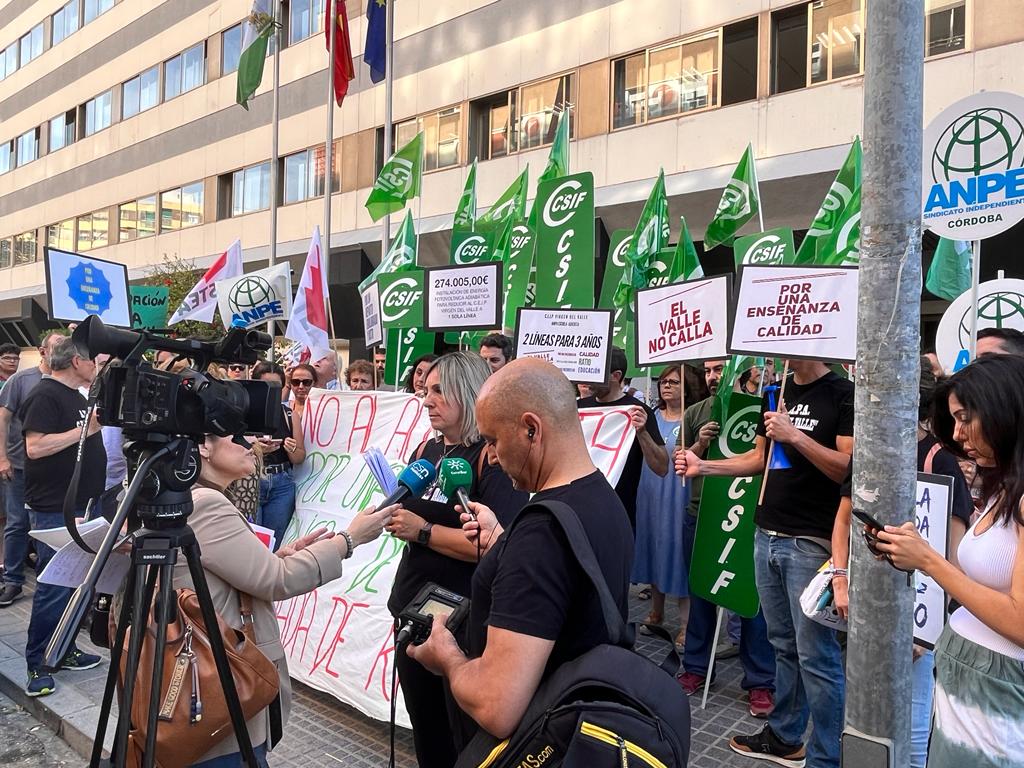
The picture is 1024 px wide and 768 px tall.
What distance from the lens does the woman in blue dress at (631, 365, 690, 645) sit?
554cm

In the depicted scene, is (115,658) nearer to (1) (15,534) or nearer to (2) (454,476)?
(2) (454,476)

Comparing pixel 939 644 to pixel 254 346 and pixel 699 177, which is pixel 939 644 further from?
pixel 699 177

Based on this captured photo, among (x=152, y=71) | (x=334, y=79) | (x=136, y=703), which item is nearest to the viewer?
(x=136, y=703)

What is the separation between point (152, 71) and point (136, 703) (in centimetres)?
2946

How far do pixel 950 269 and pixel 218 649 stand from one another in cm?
656

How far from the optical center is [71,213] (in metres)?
30.6

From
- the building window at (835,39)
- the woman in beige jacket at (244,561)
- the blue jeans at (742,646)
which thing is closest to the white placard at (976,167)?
the blue jeans at (742,646)

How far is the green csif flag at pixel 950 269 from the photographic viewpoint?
662 cm

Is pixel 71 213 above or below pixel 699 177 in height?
above

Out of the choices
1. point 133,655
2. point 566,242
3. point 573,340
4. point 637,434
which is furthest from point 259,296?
point 133,655

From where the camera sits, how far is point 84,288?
22.5 ft

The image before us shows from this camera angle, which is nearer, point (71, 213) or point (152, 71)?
point (152, 71)

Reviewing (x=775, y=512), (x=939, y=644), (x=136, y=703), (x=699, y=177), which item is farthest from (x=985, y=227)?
(x=699, y=177)

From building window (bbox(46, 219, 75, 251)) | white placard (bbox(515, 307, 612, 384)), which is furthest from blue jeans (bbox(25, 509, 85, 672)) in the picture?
building window (bbox(46, 219, 75, 251))
